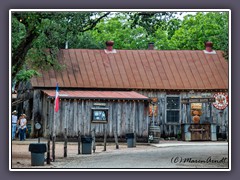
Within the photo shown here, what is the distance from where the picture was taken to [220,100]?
905 inches

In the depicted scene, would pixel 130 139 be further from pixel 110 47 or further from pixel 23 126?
pixel 23 126

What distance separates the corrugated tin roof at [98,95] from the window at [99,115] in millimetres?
514

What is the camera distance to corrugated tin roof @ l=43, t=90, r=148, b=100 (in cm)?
2334

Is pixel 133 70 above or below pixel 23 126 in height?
above

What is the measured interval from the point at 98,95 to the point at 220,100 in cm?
427

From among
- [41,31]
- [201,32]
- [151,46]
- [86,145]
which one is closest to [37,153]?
[41,31]

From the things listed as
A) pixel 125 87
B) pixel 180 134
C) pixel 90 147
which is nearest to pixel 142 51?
pixel 125 87

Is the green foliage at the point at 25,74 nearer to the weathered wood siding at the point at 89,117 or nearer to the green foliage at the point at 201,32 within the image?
the weathered wood siding at the point at 89,117

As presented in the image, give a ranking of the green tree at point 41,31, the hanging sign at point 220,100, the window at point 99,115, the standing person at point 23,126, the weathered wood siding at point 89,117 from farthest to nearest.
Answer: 1. the window at point 99,115
2. the weathered wood siding at point 89,117
3. the hanging sign at point 220,100
4. the standing person at point 23,126
5. the green tree at point 41,31

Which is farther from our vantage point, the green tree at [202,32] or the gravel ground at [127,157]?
the green tree at [202,32]

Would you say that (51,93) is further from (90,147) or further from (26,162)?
(26,162)

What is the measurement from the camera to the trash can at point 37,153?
53.3 feet

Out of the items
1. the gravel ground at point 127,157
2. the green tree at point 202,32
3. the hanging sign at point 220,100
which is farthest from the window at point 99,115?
the hanging sign at point 220,100
